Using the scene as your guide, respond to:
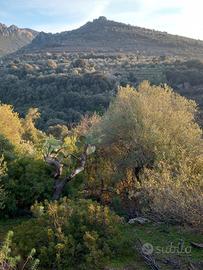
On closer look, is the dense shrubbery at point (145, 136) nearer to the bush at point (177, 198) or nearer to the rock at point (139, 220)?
the rock at point (139, 220)

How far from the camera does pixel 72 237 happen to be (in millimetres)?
18125

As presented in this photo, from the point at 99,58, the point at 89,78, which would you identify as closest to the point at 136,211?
the point at 89,78

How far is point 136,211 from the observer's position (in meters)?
24.4

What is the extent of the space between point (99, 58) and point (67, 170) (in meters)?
81.7

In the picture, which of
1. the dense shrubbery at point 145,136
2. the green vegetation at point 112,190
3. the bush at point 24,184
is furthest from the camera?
the dense shrubbery at point 145,136

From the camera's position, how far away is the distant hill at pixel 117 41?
403 ft

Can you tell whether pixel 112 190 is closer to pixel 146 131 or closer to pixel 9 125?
pixel 146 131

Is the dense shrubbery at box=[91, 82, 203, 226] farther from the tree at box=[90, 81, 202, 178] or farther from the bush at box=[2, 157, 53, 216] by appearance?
the bush at box=[2, 157, 53, 216]

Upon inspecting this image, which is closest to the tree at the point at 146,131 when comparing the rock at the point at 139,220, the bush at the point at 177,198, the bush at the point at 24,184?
Result: the bush at the point at 24,184

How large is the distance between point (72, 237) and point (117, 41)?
121 meters

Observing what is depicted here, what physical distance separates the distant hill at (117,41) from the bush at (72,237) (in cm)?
9524

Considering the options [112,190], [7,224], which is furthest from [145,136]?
[7,224]

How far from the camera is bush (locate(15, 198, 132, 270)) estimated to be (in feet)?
57.7

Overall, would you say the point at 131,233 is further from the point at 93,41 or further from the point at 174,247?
the point at 93,41
